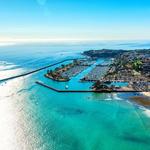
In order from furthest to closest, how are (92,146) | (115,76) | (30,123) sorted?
(115,76) → (30,123) → (92,146)

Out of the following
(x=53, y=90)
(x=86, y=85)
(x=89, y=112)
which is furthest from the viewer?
(x=86, y=85)

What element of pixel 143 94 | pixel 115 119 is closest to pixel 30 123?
pixel 115 119

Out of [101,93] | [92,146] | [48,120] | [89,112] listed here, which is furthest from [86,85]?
[92,146]

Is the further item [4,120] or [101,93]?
[101,93]

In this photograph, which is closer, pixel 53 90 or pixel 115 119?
pixel 115 119

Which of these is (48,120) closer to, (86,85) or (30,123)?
(30,123)

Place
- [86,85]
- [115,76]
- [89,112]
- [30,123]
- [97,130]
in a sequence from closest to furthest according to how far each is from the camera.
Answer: [97,130]
[30,123]
[89,112]
[86,85]
[115,76]

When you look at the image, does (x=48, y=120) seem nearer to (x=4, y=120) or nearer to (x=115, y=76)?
(x=4, y=120)

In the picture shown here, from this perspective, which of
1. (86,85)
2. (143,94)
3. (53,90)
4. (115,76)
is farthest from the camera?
(115,76)
